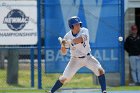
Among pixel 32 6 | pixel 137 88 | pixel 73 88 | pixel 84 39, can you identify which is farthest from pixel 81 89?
pixel 84 39

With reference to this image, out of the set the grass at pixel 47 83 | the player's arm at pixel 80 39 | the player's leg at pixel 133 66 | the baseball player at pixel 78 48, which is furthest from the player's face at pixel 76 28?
the player's leg at pixel 133 66

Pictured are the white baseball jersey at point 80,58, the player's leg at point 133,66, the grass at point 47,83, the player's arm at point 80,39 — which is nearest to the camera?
the player's arm at point 80,39

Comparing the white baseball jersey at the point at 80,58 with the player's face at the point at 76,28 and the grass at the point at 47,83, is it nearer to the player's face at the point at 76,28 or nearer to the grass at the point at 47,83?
the player's face at the point at 76,28

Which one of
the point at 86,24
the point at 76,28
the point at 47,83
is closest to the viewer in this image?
the point at 76,28

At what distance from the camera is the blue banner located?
575 inches

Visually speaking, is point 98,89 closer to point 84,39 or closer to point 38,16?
point 38,16

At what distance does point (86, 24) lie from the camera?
48.1ft

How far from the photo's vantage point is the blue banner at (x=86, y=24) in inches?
575

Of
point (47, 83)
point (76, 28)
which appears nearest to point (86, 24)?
point (47, 83)

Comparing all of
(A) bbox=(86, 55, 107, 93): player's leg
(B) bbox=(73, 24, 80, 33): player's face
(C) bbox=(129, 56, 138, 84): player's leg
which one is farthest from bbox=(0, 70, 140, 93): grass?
(B) bbox=(73, 24, 80, 33): player's face

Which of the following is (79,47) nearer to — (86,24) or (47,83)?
(86,24)

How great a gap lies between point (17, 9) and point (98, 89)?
308 centimetres

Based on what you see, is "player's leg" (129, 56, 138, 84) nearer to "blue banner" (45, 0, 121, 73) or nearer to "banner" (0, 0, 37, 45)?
"blue banner" (45, 0, 121, 73)

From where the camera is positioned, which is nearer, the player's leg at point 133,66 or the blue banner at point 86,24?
the blue banner at point 86,24
